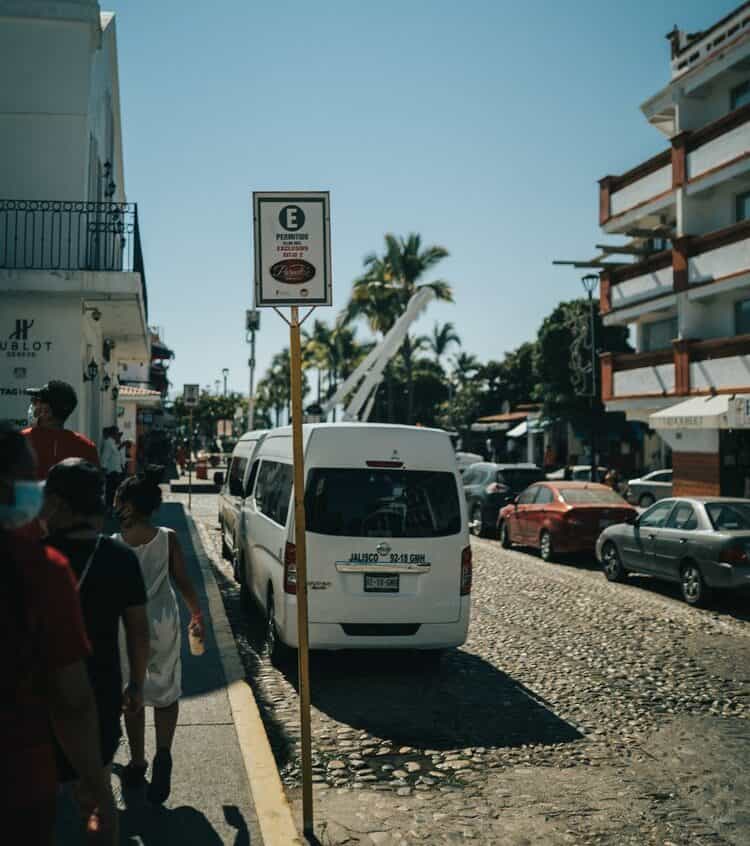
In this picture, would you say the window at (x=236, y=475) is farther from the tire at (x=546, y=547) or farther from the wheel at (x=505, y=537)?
the wheel at (x=505, y=537)

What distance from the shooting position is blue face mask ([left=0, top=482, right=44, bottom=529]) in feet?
7.75

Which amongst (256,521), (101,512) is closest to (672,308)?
(256,521)

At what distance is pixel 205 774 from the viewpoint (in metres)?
5.14

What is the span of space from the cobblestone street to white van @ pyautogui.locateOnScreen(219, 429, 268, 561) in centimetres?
163

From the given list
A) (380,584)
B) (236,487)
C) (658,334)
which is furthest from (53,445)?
(658,334)

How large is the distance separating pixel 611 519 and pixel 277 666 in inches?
372

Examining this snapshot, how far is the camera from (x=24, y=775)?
234 centimetres

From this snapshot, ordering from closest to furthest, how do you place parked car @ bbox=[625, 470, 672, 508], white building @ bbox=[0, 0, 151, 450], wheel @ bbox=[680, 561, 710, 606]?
wheel @ bbox=[680, 561, 710, 606] < white building @ bbox=[0, 0, 151, 450] < parked car @ bbox=[625, 470, 672, 508]

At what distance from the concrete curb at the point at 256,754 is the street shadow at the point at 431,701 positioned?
22.8 inches

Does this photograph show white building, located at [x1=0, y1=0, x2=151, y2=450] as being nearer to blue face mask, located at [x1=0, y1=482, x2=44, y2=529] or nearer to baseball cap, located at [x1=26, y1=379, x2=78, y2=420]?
baseball cap, located at [x1=26, y1=379, x2=78, y2=420]

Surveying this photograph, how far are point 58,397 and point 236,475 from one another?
8119 millimetres

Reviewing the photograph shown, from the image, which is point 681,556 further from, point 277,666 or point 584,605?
point 277,666

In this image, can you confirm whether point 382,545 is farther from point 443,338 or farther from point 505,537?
point 443,338

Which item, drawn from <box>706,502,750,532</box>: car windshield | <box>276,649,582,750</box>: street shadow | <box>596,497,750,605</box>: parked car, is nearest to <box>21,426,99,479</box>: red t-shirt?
<box>276,649,582,750</box>: street shadow
